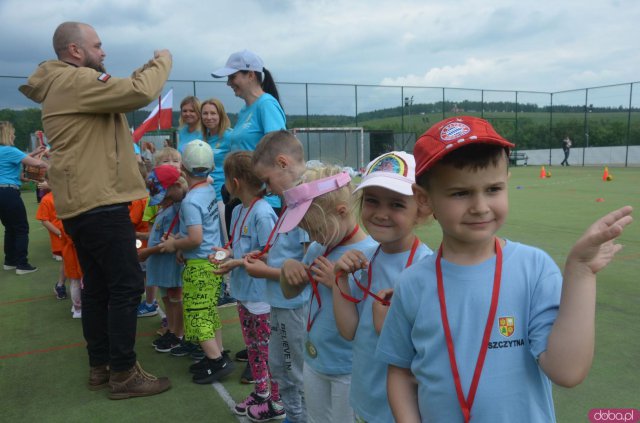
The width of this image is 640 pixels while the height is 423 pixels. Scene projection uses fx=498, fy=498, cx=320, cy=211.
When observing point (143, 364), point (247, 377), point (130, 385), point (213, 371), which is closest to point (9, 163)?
point (143, 364)

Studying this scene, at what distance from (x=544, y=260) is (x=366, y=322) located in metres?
0.70

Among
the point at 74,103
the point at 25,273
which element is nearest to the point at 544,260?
the point at 74,103

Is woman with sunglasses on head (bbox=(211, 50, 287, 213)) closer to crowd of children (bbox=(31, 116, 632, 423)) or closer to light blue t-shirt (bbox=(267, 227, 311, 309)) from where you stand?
crowd of children (bbox=(31, 116, 632, 423))

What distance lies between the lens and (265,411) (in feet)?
9.99

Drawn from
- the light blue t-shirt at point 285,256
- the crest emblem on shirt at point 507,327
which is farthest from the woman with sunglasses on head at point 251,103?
the crest emblem on shirt at point 507,327

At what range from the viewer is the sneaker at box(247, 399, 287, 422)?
3.03m

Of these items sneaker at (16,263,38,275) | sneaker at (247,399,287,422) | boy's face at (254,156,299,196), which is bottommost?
sneaker at (16,263,38,275)

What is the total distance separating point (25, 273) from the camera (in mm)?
7215

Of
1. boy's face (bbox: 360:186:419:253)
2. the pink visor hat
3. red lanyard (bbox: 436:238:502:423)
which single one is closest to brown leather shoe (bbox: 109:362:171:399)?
the pink visor hat

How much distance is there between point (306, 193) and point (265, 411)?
64.7 inches

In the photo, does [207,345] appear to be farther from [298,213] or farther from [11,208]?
[11,208]

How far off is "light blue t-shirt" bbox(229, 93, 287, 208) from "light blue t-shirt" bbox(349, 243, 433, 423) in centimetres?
207

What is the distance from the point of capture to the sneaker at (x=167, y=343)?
14.0 ft

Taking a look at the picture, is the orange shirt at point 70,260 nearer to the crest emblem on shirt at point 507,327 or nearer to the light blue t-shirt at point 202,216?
the light blue t-shirt at point 202,216
